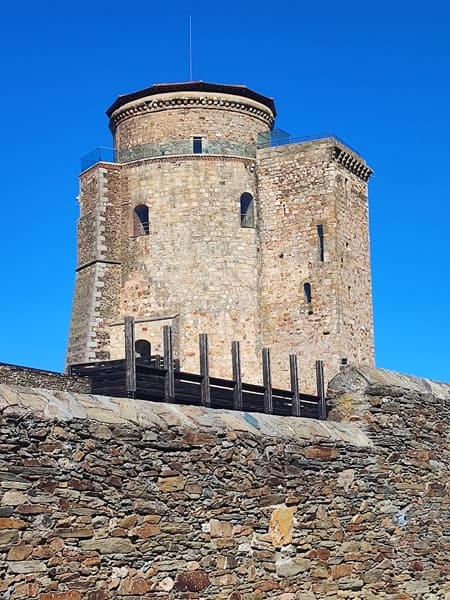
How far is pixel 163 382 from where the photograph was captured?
12.5 metres

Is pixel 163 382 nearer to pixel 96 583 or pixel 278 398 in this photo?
pixel 278 398

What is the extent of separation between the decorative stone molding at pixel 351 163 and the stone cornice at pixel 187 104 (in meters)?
3.68

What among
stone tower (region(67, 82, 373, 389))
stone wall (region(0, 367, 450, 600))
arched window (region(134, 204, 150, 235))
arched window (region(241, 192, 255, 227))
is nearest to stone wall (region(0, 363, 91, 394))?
stone wall (region(0, 367, 450, 600))

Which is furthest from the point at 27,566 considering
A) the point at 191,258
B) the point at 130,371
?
the point at 191,258

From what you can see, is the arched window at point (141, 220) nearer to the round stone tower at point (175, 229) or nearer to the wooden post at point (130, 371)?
the round stone tower at point (175, 229)

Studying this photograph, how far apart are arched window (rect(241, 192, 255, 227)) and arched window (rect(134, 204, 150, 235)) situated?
345 cm

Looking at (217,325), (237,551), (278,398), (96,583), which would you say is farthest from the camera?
(217,325)

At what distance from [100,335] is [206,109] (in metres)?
8.94

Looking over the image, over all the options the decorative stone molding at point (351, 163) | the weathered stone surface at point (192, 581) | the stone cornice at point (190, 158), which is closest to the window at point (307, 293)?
the decorative stone molding at point (351, 163)

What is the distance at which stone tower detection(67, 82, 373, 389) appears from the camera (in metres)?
32.9

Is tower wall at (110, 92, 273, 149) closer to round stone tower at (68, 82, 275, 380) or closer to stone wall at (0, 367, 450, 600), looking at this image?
round stone tower at (68, 82, 275, 380)

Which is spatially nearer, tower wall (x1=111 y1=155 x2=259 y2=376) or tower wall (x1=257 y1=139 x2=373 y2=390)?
tower wall (x1=257 y1=139 x2=373 y2=390)

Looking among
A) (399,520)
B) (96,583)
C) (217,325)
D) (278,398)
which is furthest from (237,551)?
(217,325)

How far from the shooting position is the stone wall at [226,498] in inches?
295
